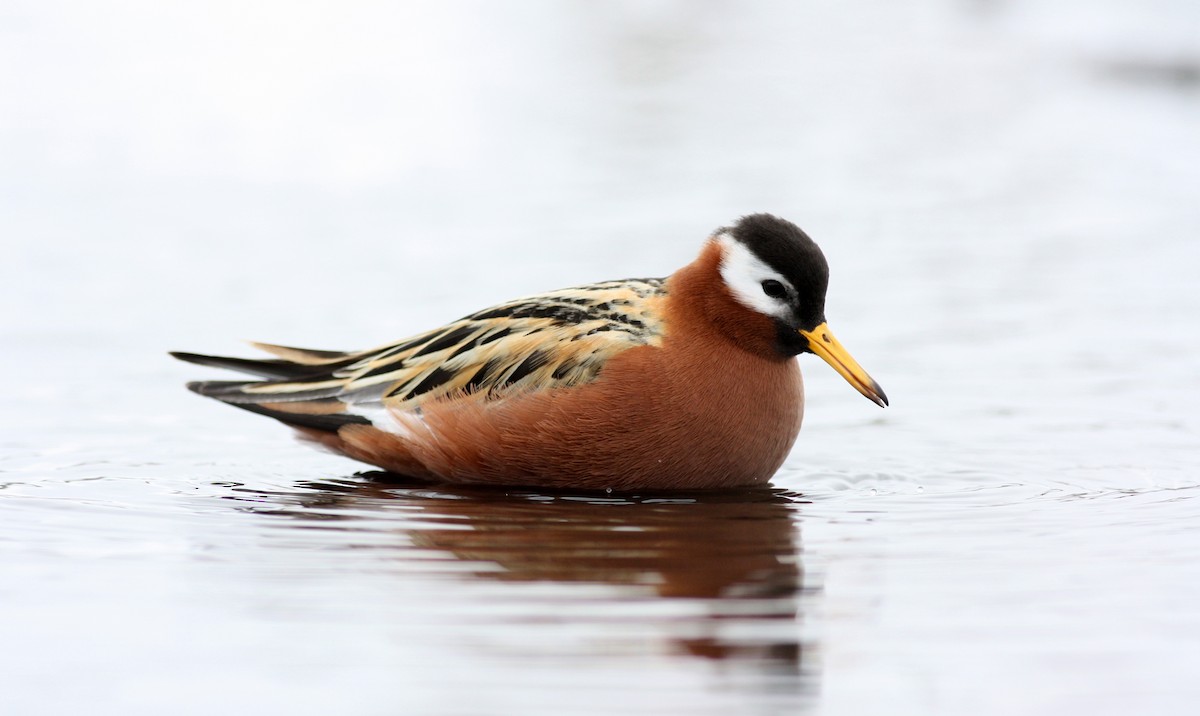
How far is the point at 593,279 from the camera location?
12.9 metres

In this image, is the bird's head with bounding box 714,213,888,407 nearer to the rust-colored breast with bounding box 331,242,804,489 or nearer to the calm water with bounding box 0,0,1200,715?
the rust-colored breast with bounding box 331,242,804,489

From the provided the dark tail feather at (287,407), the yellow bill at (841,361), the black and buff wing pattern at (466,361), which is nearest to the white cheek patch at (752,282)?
the yellow bill at (841,361)

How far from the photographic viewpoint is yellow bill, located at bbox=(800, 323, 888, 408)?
8570mm

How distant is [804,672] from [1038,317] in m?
7.08

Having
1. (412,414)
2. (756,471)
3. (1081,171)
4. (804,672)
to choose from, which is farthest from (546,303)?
(1081,171)

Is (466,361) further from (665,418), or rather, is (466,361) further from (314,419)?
(665,418)

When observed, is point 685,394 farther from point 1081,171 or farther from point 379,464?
point 1081,171

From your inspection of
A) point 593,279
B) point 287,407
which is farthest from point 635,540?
point 593,279

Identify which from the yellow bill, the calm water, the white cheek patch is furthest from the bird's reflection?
the white cheek patch

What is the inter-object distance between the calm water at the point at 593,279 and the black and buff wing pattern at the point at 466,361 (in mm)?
424

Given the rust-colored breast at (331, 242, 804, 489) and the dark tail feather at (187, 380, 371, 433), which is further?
the dark tail feather at (187, 380, 371, 433)

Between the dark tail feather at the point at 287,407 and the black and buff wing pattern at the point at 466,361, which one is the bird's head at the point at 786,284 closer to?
the black and buff wing pattern at the point at 466,361

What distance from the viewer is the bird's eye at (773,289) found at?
8633 mm

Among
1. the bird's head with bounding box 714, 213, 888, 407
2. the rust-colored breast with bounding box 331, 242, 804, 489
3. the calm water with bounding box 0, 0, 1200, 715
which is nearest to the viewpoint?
the calm water with bounding box 0, 0, 1200, 715
